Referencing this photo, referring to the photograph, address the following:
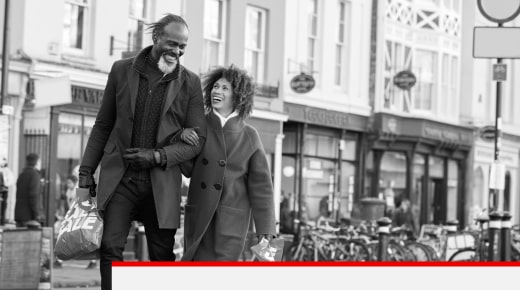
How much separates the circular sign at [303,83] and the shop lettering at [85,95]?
726 centimetres

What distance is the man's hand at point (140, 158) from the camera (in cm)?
694

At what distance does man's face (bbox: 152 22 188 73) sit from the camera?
694 cm

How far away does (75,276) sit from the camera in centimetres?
1986

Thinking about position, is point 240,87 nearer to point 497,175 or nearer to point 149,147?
point 149,147

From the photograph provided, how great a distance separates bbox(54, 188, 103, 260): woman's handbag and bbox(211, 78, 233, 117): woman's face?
0.86 metres

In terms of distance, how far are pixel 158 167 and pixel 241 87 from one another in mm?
723

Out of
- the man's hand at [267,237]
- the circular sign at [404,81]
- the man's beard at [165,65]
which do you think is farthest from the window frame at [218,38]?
the man's beard at [165,65]

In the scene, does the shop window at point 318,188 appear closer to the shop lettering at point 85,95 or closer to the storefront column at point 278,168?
the storefront column at point 278,168

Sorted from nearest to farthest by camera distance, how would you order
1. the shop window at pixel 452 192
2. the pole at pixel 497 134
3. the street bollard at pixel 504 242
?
the pole at pixel 497 134, the street bollard at pixel 504 242, the shop window at pixel 452 192

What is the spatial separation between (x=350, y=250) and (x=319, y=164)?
10.1 m

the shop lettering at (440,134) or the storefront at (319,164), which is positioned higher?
the shop lettering at (440,134)

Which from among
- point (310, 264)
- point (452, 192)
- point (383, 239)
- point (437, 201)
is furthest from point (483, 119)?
point (310, 264)

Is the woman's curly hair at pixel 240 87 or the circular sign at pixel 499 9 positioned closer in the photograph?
the woman's curly hair at pixel 240 87

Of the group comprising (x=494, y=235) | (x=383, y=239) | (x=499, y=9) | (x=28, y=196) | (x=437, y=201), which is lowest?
(x=383, y=239)
